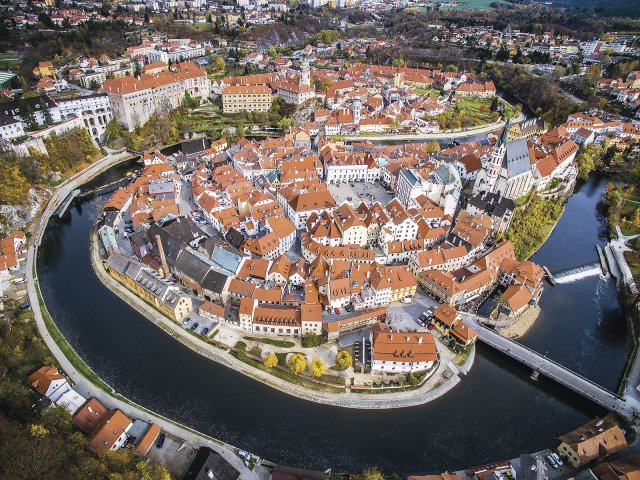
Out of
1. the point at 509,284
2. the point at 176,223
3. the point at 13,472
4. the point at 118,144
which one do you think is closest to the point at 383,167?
the point at 509,284

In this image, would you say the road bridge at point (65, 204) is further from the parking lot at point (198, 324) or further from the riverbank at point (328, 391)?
the parking lot at point (198, 324)

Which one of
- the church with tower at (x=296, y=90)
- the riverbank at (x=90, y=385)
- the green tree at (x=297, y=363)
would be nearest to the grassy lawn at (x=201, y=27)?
the church with tower at (x=296, y=90)

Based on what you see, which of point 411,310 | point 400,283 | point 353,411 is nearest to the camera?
point 353,411

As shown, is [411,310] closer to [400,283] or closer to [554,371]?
[400,283]

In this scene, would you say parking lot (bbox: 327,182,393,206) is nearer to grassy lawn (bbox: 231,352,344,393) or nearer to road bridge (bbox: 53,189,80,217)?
grassy lawn (bbox: 231,352,344,393)

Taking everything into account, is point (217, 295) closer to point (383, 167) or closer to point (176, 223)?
point (176, 223)

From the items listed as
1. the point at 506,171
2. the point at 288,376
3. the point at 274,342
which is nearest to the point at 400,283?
the point at 274,342

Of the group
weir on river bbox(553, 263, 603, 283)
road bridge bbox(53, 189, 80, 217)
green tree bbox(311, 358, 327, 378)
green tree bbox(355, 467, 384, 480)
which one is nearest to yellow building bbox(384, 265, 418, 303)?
green tree bbox(311, 358, 327, 378)
